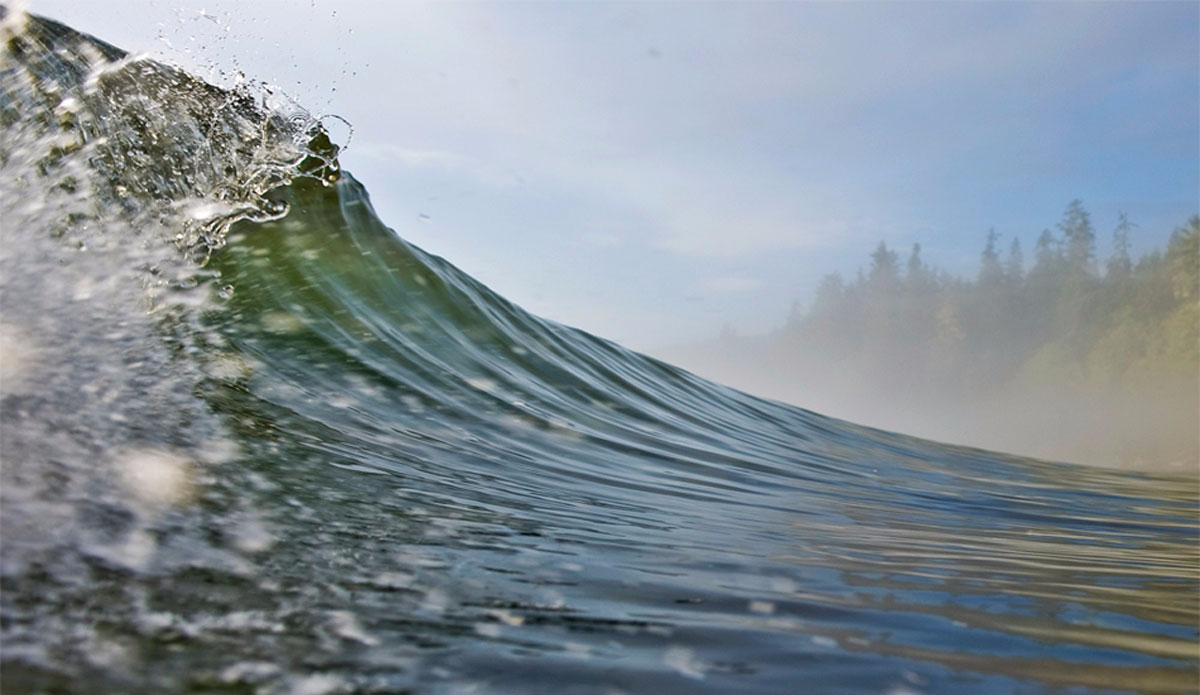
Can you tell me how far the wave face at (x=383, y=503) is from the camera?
41.6 inches

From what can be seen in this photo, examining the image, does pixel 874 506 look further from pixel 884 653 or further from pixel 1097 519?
pixel 884 653

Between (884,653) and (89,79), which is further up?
(89,79)

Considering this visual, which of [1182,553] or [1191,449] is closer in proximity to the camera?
[1182,553]

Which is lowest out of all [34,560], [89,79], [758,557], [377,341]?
[34,560]

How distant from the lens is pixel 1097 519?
3.23m

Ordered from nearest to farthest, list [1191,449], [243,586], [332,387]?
1. [243,586]
2. [332,387]
3. [1191,449]

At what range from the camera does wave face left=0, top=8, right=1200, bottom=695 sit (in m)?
1.06

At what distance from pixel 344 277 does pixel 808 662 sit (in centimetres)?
446

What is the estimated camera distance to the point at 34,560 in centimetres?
117

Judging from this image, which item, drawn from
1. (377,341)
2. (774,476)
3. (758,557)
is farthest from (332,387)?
(758,557)

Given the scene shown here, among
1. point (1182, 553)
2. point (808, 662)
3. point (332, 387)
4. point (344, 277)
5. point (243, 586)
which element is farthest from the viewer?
point (344, 277)

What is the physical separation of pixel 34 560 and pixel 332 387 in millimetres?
2320

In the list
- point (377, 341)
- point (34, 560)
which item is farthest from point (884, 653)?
point (377, 341)

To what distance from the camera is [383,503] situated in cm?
196
